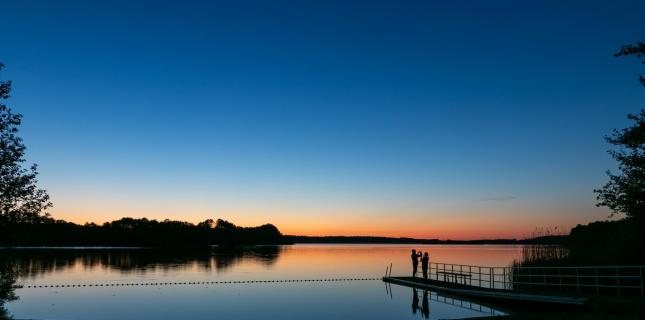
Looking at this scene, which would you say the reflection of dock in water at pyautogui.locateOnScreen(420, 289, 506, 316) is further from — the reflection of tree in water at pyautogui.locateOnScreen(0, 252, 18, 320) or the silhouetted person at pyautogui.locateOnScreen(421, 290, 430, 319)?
the reflection of tree in water at pyautogui.locateOnScreen(0, 252, 18, 320)

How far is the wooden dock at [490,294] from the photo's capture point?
76.1 ft

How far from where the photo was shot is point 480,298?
104 feet

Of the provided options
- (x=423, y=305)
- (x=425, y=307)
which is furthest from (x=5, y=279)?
(x=423, y=305)

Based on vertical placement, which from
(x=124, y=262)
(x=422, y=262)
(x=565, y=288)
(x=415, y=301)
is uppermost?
(x=422, y=262)

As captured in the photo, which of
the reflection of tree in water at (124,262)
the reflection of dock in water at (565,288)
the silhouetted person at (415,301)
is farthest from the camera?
the reflection of tree in water at (124,262)

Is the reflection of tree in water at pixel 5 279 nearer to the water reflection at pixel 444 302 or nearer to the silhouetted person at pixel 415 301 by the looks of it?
the water reflection at pixel 444 302

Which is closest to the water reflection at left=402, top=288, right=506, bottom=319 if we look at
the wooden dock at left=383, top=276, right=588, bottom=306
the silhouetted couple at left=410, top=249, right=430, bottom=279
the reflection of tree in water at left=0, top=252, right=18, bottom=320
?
the wooden dock at left=383, top=276, right=588, bottom=306

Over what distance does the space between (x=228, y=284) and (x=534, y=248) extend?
90.3 ft

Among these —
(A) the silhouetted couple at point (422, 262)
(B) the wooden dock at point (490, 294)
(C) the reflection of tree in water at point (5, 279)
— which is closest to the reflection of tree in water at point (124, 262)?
(C) the reflection of tree in water at point (5, 279)

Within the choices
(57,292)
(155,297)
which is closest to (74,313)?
(155,297)

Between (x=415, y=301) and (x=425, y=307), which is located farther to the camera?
(x=415, y=301)

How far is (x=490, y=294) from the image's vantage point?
94.9 ft

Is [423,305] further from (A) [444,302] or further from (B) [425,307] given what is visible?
(A) [444,302]

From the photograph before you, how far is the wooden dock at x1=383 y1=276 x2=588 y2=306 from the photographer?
23.2m
